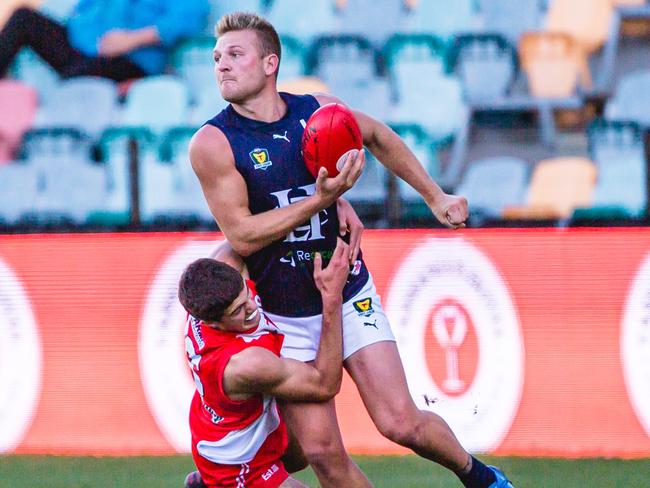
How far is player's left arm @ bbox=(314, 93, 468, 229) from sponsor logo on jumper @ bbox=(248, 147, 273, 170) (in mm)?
418

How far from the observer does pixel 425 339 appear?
6676mm

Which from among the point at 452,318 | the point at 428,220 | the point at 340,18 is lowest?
the point at 452,318

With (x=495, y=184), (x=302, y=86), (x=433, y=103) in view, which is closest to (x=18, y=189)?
(x=302, y=86)

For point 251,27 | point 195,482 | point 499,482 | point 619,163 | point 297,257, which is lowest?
point 195,482

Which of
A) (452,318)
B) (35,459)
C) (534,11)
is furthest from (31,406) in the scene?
(534,11)

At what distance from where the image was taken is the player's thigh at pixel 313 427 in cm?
454

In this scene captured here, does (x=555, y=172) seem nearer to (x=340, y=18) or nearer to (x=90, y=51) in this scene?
(x=340, y=18)

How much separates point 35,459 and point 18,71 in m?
4.31

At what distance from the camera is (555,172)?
848cm

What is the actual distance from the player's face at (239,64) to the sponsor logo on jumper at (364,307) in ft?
3.02

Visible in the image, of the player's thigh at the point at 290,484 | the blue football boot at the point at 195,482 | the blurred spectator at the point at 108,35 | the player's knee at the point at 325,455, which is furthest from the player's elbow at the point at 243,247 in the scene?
the blurred spectator at the point at 108,35

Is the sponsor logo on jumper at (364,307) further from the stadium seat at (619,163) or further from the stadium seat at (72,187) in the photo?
the stadium seat at (72,187)

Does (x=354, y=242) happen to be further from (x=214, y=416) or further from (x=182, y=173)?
(x=182, y=173)

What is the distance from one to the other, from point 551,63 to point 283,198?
537 centimetres
